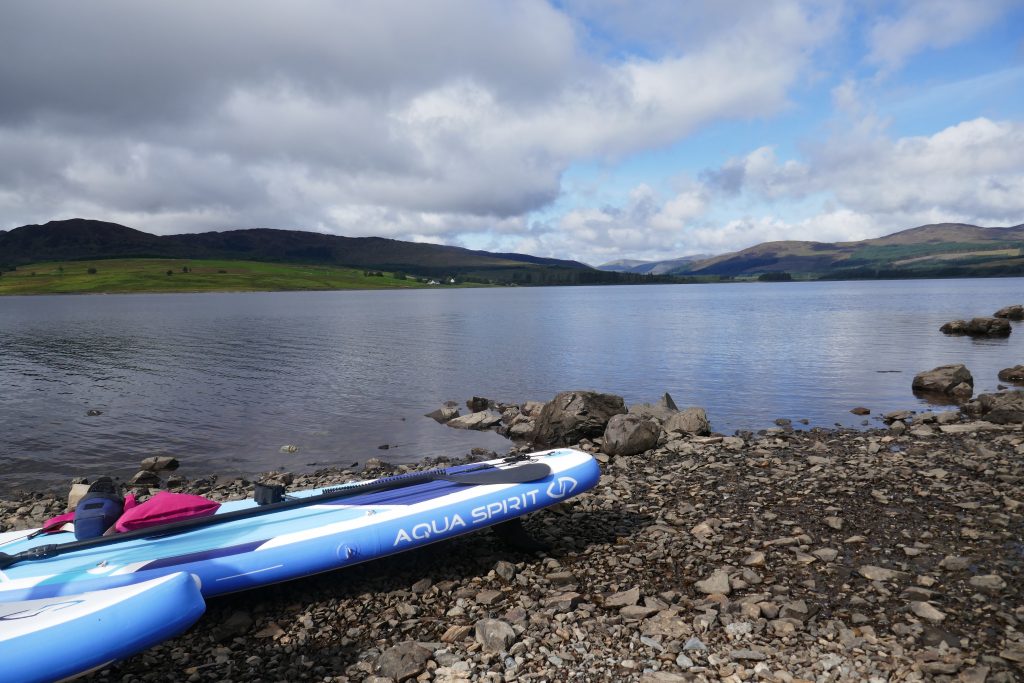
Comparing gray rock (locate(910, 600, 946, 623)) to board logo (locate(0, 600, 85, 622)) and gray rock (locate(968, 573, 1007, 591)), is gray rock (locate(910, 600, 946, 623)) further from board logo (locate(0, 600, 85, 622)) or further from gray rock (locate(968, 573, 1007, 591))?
board logo (locate(0, 600, 85, 622))

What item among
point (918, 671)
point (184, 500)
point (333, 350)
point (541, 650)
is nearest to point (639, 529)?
point (541, 650)

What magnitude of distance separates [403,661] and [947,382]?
89.3 ft

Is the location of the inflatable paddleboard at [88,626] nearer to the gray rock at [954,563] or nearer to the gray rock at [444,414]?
the gray rock at [954,563]

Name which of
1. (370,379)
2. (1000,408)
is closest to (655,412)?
(1000,408)

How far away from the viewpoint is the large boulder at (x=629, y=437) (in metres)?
16.1

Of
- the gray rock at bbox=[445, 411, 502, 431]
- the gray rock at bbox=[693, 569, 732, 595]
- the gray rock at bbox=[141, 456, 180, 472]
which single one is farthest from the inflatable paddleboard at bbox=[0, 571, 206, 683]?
the gray rock at bbox=[445, 411, 502, 431]

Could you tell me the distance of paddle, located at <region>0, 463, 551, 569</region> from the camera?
7719mm

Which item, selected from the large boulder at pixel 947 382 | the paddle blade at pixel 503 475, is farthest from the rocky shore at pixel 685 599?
the large boulder at pixel 947 382

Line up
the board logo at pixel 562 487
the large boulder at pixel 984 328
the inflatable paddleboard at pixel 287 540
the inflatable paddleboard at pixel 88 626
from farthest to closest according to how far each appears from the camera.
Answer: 1. the large boulder at pixel 984 328
2. the board logo at pixel 562 487
3. the inflatable paddleboard at pixel 287 540
4. the inflatable paddleboard at pixel 88 626

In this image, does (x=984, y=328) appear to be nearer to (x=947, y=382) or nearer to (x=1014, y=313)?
(x=1014, y=313)

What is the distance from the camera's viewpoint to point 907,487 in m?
11.7

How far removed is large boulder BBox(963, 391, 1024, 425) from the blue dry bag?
2212 cm

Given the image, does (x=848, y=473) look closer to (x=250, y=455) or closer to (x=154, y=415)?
(x=250, y=455)

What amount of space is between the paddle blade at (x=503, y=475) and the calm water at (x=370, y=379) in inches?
331
